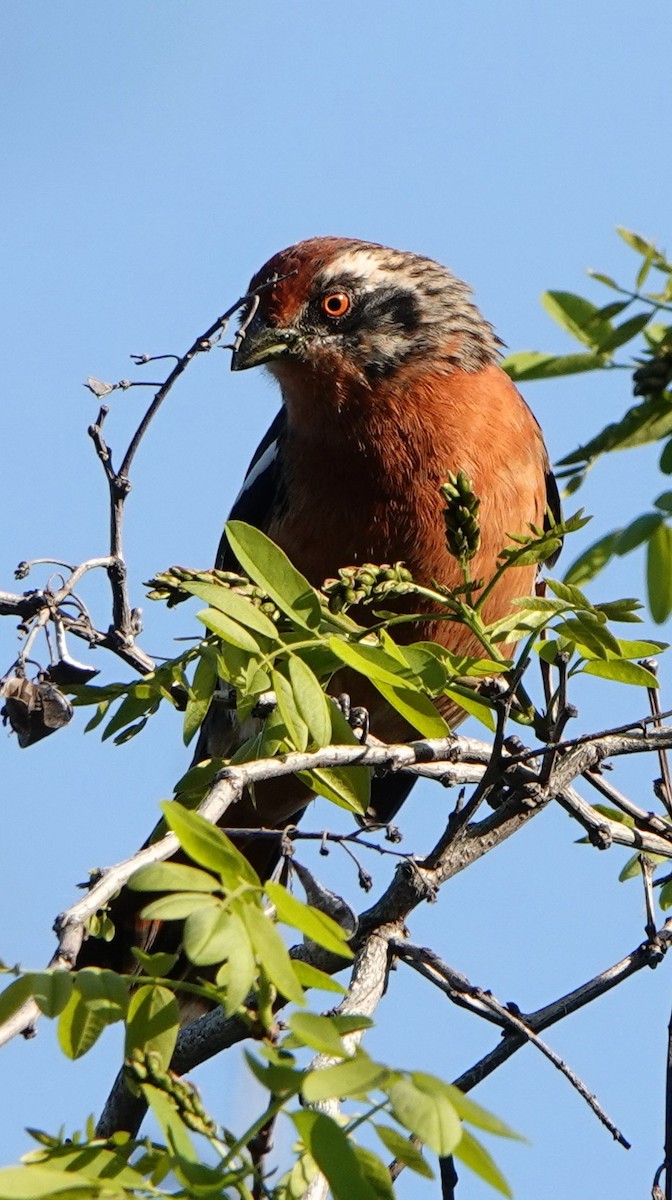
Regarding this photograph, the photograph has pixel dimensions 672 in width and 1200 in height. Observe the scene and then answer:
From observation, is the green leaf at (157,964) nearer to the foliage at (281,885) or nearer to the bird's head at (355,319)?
the foliage at (281,885)

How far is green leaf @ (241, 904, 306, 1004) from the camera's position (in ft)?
6.47

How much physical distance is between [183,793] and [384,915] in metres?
0.77

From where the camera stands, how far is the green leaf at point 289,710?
9.26ft

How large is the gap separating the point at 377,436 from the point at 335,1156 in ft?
14.1

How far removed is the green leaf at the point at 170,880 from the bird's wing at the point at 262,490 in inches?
164

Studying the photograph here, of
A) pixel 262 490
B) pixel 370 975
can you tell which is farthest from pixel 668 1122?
pixel 262 490

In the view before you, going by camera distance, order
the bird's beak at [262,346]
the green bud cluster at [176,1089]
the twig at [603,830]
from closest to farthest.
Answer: the green bud cluster at [176,1089]
the twig at [603,830]
the bird's beak at [262,346]

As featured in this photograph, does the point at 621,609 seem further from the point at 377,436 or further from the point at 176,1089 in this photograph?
the point at 377,436

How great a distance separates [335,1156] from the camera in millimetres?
1880

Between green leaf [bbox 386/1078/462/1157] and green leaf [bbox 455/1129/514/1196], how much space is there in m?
0.05

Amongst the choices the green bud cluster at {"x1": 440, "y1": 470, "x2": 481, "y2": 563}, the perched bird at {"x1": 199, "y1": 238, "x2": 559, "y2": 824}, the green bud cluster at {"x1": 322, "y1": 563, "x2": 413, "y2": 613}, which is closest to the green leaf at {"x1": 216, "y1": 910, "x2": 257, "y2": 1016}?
the green bud cluster at {"x1": 322, "y1": 563, "x2": 413, "y2": 613}

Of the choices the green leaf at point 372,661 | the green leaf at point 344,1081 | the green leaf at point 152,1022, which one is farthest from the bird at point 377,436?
the green leaf at point 344,1081

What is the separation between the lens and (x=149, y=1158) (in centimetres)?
224

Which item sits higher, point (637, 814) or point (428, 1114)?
point (637, 814)
